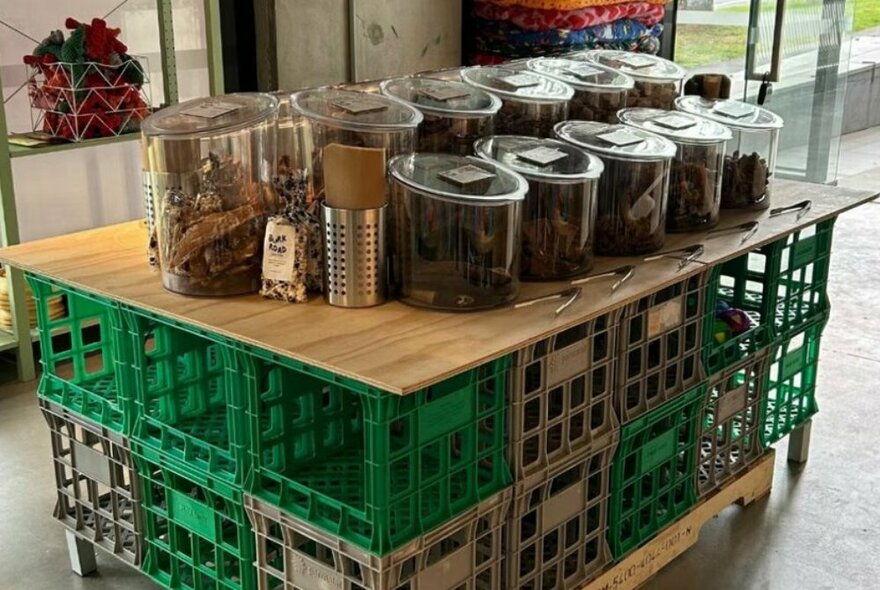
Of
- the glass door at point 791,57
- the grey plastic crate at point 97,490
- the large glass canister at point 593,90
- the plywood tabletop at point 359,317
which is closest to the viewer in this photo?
the plywood tabletop at point 359,317

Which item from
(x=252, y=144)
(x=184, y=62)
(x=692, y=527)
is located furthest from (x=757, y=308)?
(x=184, y=62)

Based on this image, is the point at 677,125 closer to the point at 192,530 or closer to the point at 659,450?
the point at 659,450

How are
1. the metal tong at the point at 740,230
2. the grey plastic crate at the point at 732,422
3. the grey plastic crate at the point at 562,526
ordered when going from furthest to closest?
the grey plastic crate at the point at 732,422 < the metal tong at the point at 740,230 < the grey plastic crate at the point at 562,526

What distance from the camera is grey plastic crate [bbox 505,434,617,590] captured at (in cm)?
199

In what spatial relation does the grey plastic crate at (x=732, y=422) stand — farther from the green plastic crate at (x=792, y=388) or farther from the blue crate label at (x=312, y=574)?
the blue crate label at (x=312, y=574)

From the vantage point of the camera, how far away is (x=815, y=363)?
2959 millimetres

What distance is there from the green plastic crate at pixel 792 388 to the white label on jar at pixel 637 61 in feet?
2.75

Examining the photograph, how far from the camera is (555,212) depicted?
83.2 inches

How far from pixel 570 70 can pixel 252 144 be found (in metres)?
1.01

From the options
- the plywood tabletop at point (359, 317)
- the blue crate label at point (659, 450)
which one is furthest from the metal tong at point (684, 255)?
the blue crate label at point (659, 450)

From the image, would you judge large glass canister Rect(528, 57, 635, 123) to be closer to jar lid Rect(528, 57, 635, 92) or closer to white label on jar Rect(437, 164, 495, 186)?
jar lid Rect(528, 57, 635, 92)

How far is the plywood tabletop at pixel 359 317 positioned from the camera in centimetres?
167

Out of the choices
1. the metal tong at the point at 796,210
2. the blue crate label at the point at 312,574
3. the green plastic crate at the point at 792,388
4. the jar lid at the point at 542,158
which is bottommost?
the green plastic crate at the point at 792,388

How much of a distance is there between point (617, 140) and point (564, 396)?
0.64m
